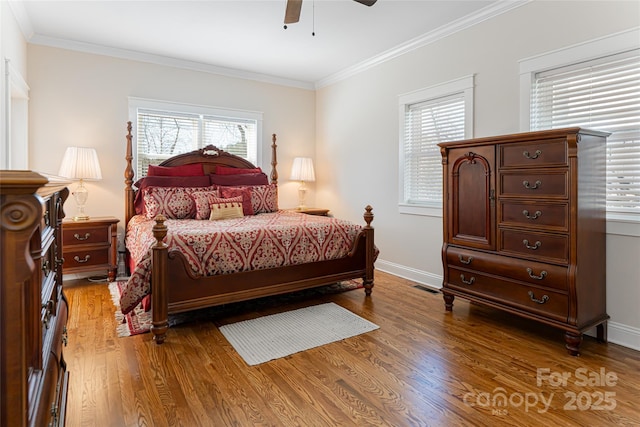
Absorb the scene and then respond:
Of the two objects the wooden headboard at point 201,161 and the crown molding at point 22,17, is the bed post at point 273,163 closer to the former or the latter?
the wooden headboard at point 201,161

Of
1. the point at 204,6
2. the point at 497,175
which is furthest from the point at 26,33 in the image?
the point at 497,175

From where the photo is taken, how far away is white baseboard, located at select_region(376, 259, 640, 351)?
2.57 metres

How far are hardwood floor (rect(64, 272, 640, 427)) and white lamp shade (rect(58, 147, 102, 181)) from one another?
5.66 feet

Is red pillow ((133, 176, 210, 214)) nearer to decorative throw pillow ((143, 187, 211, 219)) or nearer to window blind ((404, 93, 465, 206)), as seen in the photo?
decorative throw pillow ((143, 187, 211, 219))

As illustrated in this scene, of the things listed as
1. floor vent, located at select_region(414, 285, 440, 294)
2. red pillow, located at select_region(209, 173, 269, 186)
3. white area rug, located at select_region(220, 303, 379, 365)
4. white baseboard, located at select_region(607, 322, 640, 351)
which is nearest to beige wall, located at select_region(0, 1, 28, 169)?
Answer: red pillow, located at select_region(209, 173, 269, 186)

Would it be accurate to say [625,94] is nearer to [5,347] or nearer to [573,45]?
[573,45]

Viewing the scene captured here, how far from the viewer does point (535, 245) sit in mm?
2623

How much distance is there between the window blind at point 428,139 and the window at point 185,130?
228 centimetres

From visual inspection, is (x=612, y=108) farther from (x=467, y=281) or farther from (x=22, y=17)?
(x=22, y=17)

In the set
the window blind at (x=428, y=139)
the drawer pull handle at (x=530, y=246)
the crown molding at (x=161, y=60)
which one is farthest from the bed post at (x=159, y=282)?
the crown molding at (x=161, y=60)

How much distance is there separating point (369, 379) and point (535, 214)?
1623 mm

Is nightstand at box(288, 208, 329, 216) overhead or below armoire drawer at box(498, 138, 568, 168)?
below

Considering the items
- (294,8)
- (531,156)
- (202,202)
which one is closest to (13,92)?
(202,202)

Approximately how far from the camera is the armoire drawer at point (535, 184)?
2.46m
